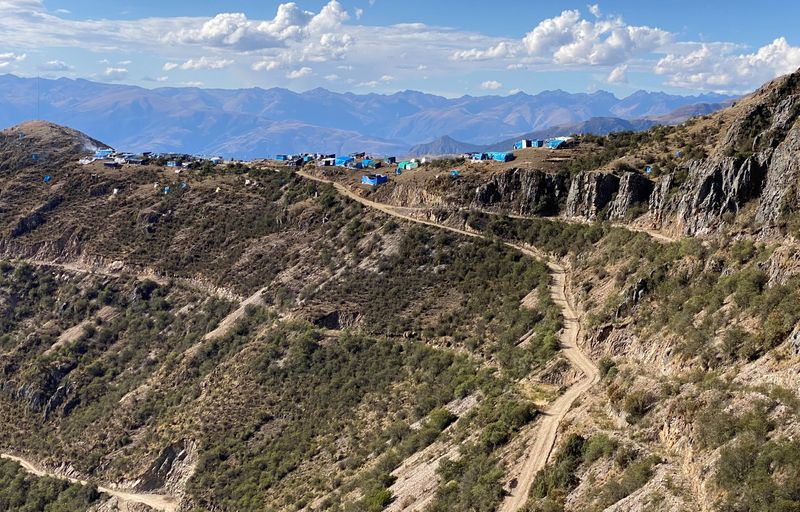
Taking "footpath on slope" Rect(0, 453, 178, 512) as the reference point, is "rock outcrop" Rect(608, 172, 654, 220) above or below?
above

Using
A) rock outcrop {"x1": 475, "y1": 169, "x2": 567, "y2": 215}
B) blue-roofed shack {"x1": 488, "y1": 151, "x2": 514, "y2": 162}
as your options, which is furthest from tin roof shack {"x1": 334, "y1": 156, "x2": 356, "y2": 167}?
rock outcrop {"x1": 475, "y1": 169, "x2": 567, "y2": 215}

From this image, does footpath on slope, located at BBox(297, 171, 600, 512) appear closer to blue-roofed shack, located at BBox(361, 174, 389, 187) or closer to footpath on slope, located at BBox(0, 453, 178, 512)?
blue-roofed shack, located at BBox(361, 174, 389, 187)

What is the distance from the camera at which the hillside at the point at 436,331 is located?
2911 cm

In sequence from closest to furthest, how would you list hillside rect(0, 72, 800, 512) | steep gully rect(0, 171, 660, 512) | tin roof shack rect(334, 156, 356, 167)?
hillside rect(0, 72, 800, 512)
steep gully rect(0, 171, 660, 512)
tin roof shack rect(334, 156, 356, 167)

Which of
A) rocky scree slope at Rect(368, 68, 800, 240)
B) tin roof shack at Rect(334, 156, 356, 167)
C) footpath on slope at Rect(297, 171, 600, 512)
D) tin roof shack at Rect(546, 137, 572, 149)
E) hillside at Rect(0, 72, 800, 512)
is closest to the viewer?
hillside at Rect(0, 72, 800, 512)

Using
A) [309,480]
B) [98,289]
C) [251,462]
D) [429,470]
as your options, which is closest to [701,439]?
[429,470]

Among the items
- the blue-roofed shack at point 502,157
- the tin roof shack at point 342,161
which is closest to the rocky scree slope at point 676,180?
the blue-roofed shack at point 502,157

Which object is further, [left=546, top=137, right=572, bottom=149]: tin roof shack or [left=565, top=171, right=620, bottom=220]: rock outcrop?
[left=546, top=137, right=572, bottom=149]: tin roof shack

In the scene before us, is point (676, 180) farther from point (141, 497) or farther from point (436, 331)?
point (141, 497)

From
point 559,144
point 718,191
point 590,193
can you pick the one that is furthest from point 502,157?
point 718,191

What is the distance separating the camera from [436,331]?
54.9 metres

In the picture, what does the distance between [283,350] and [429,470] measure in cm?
2671

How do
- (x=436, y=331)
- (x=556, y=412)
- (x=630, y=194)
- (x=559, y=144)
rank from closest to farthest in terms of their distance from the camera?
(x=556, y=412)
(x=436, y=331)
(x=630, y=194)
(x=559, y=144)

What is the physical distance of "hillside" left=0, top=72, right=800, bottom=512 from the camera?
29109 mm
